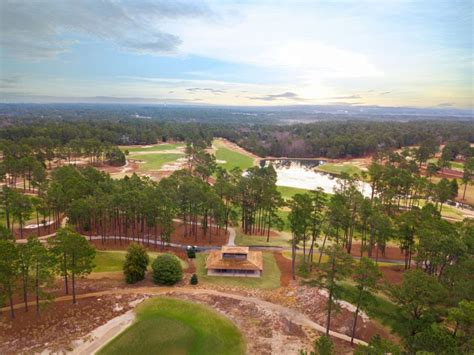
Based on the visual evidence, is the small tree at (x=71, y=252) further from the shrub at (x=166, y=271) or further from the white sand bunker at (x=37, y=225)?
the white sand bunker at (x=37, y=225)

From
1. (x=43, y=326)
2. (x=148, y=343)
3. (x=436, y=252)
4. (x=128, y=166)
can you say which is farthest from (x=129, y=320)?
(x=128, y=166)

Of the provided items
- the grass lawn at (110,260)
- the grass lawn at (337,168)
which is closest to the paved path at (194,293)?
the grass lawn at (110,260)

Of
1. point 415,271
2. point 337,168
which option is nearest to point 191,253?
point 415,271

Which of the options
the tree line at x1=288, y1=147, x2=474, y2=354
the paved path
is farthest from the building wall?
the tree line at x1=288, y1=147, x2=474, y2=354

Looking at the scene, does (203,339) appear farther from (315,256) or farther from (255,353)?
(315,256)

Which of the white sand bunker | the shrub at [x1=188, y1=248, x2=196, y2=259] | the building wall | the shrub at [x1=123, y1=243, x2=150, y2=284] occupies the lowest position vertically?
the building wall

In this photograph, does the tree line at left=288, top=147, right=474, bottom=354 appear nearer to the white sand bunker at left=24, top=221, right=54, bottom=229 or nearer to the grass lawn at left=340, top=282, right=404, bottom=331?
the grass lawn at left=340, top=282, right=404, bottom=331
